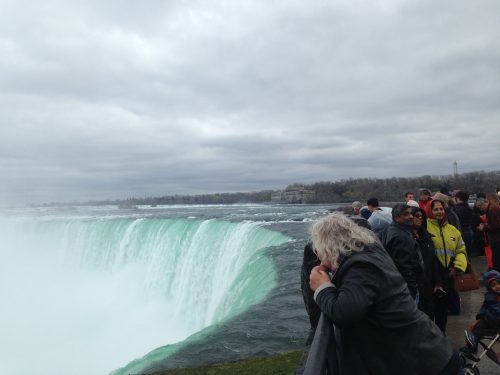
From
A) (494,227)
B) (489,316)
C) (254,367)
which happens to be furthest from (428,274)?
(254,367)

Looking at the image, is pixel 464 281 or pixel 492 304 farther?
pixel 464 281

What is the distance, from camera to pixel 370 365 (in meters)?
1.83

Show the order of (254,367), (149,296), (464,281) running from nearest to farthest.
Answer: (464,281)
(254,367)
(149,296)

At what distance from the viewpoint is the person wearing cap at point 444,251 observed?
4172mm

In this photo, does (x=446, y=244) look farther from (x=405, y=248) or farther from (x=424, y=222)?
(x=405, y=248)

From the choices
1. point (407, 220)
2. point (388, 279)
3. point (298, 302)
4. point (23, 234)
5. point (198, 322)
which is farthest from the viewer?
point (23, 234)

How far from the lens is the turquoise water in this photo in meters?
8.23

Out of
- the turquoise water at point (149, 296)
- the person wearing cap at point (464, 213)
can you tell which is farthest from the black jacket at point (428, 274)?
the turquoise water at point (149, 296)

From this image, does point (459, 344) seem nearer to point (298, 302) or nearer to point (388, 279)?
point (388, 279)

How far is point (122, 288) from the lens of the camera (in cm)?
1833

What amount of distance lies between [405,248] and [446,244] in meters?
1.19

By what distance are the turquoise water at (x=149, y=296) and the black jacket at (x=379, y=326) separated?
18.2ft

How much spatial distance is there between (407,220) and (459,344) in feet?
6.82

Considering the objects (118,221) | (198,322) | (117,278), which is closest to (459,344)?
(198,322)
